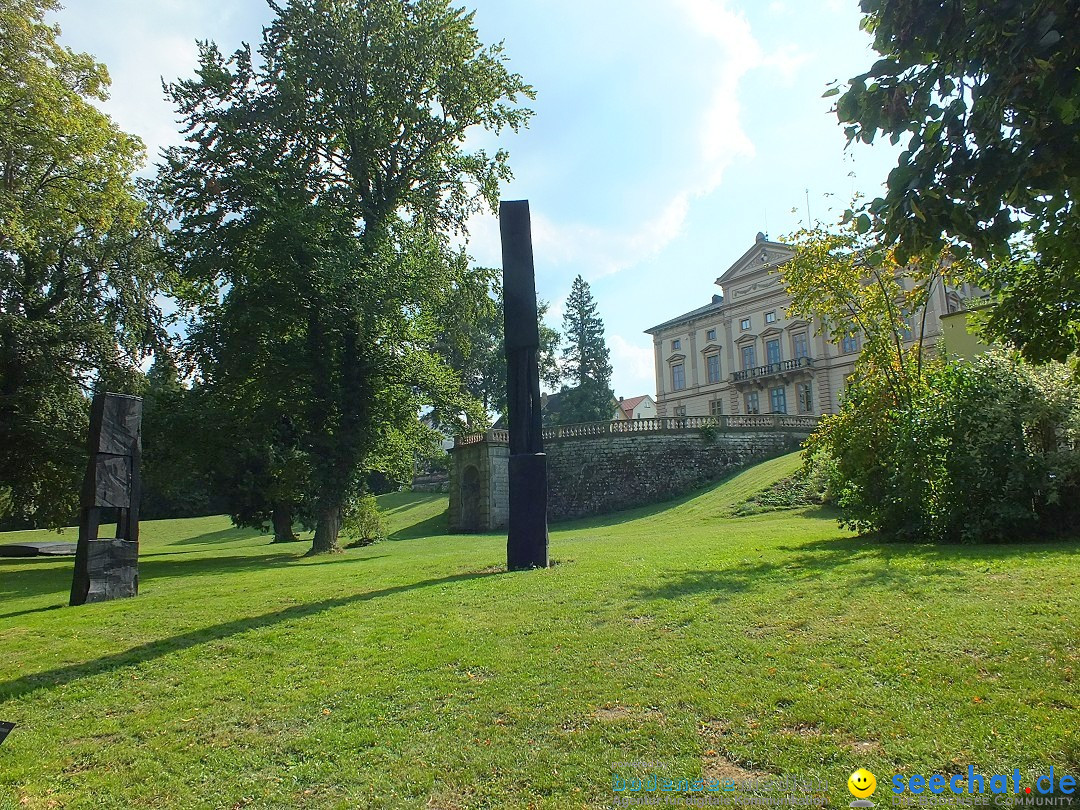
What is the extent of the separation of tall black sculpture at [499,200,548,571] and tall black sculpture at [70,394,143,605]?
649cm

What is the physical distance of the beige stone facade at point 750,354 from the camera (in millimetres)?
52719

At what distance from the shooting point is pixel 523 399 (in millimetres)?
12398

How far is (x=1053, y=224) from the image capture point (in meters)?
5.04

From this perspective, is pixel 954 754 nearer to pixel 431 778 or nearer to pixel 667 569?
pixel 431 778

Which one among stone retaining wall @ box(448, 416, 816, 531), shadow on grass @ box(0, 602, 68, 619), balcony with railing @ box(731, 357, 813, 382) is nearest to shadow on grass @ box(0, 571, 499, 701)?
shadow on grass @ box(0, 602, 68, 619)

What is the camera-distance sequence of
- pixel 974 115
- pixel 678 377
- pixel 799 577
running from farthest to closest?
pixel 678 377, pixel 799 577, pixel 974 115

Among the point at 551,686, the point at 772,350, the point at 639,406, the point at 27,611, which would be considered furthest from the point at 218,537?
the point at 639,406

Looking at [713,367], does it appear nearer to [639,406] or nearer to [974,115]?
[639,406]

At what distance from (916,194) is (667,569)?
6.83 meters

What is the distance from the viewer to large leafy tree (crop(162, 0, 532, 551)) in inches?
776

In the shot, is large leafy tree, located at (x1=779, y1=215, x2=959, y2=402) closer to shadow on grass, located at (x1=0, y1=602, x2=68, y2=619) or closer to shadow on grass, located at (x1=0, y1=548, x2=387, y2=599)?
shadow on grass, located at (x1=0, y1=548, x2=387, y2=599)

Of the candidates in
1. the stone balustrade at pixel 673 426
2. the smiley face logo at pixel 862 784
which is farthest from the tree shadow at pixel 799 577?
the stone balustrade at pixel 673 426

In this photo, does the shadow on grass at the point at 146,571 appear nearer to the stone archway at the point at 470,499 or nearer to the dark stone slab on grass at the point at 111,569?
the dark stone slab on grass at the point at 111,569

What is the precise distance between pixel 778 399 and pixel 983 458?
149 ft
